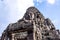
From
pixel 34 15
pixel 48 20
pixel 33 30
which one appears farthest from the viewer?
pixel 48 20

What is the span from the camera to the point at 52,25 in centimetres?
3522

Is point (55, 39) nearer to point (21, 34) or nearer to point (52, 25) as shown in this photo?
point (21, 34)

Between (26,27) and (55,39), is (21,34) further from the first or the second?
(55,39)

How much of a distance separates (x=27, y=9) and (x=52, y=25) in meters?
6.00

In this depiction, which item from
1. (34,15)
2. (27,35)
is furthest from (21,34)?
(34,15)

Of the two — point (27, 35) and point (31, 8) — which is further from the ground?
point (31, 8)

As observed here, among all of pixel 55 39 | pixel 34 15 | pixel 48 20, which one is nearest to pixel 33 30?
pixel 55 39

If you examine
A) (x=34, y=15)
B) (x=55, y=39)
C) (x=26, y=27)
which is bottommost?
(x=55, y=39)

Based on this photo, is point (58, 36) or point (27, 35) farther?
point (58, 36)

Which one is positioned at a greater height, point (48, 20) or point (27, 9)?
point (27, 9)

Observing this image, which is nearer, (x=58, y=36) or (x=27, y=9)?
(x=58, y=36)

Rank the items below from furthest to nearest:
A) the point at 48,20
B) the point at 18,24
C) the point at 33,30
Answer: the point at 48,20 < the point at 18,24 < the point at 33,30

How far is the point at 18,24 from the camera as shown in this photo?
21188mm

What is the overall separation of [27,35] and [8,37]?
8.54ft
